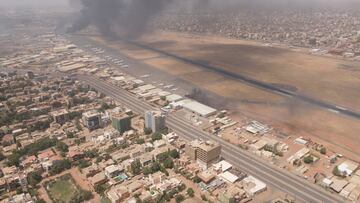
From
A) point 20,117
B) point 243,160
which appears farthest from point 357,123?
point 20,117

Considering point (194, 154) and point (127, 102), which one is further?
point (127, 102)

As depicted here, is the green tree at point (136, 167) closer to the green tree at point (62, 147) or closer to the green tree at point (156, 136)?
the green tree at point (156, 136)

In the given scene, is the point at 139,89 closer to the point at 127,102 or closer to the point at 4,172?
the point at 127,102

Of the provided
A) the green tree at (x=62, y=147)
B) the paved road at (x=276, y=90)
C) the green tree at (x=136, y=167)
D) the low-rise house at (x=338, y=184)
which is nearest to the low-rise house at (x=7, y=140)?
the green tree at (x=62, y=147)

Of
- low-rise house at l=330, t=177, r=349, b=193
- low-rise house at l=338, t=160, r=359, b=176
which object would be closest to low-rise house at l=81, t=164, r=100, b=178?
low-rise house at l=330, t=177, r=349, b=193

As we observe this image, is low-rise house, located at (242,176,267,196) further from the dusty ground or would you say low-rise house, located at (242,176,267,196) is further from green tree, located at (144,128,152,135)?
green tree, located at (144,128,152,135)
